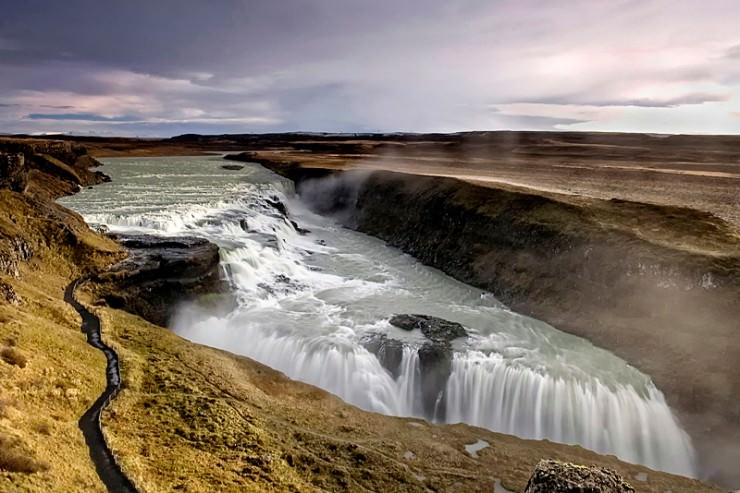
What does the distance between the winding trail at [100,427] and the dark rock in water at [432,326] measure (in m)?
14.2

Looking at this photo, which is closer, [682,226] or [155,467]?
[155,467]

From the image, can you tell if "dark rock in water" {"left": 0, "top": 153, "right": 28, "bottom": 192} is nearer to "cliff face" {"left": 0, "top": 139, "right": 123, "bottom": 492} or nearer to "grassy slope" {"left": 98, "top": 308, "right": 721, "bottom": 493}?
"cliff face" {"left": 0, "top": 139, "right": 123, "bottom": 492}

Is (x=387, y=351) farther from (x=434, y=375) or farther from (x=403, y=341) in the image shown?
(x=434, y=375)

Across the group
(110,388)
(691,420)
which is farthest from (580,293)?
(110,388)

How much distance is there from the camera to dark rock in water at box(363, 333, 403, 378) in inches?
916

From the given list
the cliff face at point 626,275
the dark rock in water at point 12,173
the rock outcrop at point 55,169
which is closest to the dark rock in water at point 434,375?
the cliff face at point 626,275

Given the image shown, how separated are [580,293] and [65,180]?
54414mm

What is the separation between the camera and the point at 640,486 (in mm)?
16047

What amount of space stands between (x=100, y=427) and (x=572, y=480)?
1041 cm

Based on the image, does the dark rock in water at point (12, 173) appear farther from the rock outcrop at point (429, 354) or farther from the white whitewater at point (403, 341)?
the rock outcrop at point (429, 354)

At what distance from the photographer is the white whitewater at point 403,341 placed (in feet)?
66.9

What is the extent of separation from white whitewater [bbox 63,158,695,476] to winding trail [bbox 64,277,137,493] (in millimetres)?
8275

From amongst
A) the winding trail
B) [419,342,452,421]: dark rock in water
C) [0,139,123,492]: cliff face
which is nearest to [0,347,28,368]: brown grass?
[0,139,123,492]: cliff face

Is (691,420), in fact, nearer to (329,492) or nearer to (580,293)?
(580,293)
